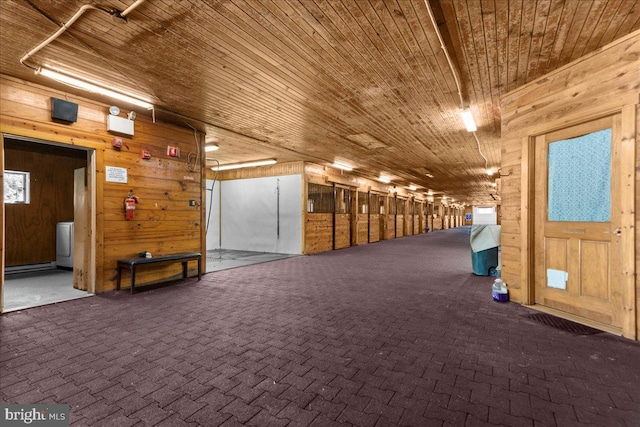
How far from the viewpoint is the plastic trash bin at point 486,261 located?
606 cm

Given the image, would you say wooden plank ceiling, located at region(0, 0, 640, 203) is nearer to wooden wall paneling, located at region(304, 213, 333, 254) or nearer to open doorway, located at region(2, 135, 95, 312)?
open doorway, located at region(2, 135, 95, 312)

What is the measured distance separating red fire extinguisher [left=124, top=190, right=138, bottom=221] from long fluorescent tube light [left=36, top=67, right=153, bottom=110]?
61.1 inches

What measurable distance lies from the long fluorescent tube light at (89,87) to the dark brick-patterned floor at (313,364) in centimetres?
309

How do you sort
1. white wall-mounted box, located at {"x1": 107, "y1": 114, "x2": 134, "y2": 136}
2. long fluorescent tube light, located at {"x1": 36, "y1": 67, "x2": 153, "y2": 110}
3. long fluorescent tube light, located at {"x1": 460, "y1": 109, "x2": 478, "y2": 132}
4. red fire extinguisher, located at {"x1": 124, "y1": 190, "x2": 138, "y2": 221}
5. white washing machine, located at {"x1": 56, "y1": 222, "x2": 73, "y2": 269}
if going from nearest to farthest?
long fluorescent tube light, located at {"x1": 36, "y1": 67, "x2": 153, "y2": 110}
white wall-mounted box, located at {"x1": 107, "y1": 114, "x2": 134, "y2": 136}
red fire extinguisher, located at {"x1": 124, "y1": 190, "x2": 138, "y2": 221}
long fluorescent tube light, located at {"x1": 460, "y1": 109, "x2": 478, "y2": 132}
white washing machine, located at {"x1": 56, "y1": 222, "x2": 73, "y2": 269}

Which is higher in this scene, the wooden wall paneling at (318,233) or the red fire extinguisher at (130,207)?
the red fire extinguisher at (130,207)

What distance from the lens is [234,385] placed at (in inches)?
84.6

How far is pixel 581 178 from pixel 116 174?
683cm

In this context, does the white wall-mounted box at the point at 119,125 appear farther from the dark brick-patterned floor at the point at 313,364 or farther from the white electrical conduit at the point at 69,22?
the dark brick-patterned floor at the point at 313,364

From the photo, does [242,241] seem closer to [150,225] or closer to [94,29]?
[150,225]

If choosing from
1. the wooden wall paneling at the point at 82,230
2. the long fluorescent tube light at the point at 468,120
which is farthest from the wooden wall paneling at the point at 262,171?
the wooden wall paneling at the point at 82,230

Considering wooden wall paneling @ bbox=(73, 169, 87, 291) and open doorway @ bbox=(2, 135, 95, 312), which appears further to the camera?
open doorway @ bbox=(2, 135, 95, 312)

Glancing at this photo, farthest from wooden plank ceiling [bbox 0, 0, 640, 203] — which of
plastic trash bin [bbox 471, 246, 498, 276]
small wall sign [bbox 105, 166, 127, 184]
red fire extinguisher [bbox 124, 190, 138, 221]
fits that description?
plastic trash bin [bbox 471, 246, 498, 276]

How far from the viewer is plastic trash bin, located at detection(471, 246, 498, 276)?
606 cm

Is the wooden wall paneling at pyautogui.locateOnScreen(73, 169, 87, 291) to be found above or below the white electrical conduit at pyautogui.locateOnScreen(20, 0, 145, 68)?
below
